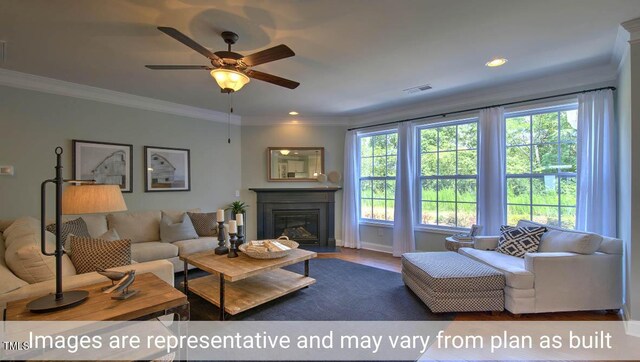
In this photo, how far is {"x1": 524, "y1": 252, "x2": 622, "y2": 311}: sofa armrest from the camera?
256 cm

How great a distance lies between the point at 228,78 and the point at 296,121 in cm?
316

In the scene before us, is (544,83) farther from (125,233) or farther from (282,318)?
(125,233)

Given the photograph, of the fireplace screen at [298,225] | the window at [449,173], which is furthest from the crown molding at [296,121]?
the fireplace screen at [298,225]

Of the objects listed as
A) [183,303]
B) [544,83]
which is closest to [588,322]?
[544,83]

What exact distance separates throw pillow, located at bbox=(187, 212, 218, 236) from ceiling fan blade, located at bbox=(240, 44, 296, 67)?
2.78m

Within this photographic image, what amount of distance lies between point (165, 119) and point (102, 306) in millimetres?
3588

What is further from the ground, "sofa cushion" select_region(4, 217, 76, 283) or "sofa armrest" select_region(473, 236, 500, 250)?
"sofa cushion" select_region(4, 217, 76, 283)

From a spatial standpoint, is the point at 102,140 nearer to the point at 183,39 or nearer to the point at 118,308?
the point at 183,39

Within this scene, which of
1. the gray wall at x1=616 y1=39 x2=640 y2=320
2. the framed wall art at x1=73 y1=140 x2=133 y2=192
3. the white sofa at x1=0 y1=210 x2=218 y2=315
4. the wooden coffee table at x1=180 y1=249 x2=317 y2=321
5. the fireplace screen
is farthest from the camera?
the fireplace screen

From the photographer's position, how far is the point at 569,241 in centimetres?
271

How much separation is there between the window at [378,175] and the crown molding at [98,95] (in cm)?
272

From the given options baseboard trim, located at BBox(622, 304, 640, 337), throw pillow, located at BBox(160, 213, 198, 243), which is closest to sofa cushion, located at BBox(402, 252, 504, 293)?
baseboard trim, located at BBox(622, 304, 640, 337)

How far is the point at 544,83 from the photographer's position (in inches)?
137

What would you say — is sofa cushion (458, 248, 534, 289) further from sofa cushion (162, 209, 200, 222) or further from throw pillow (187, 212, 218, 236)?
sofa cushion (162, 209, 200, 222)
